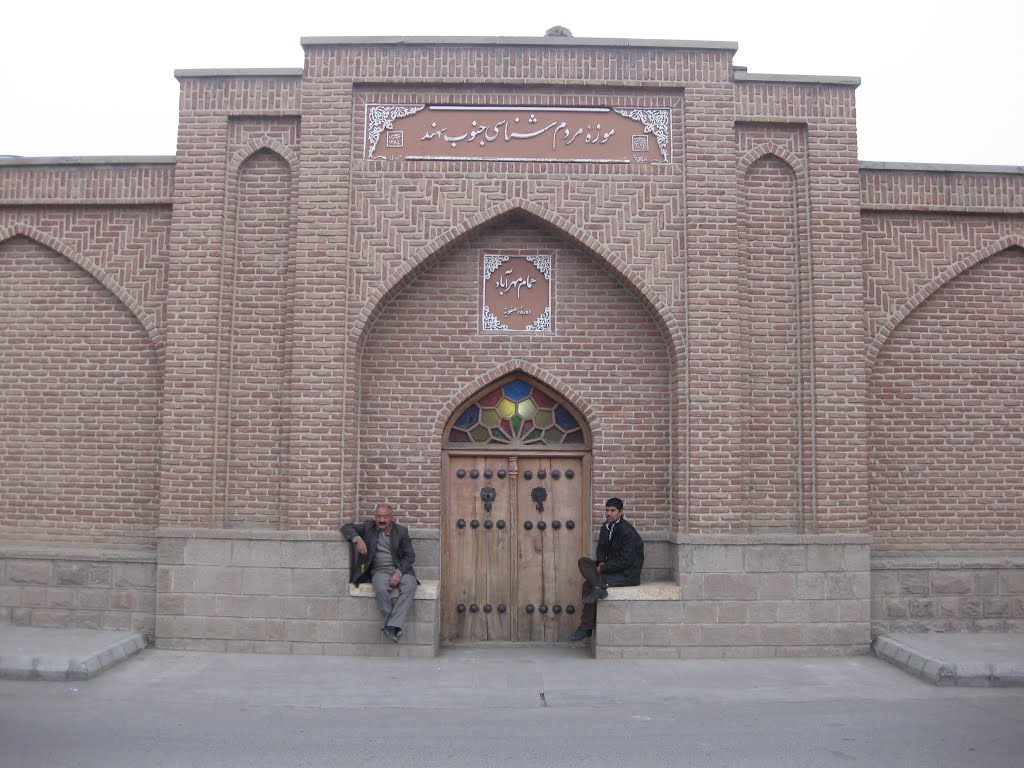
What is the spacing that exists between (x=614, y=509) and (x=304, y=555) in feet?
9.22

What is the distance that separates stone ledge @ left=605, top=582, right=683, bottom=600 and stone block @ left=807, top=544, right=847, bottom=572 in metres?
1.23

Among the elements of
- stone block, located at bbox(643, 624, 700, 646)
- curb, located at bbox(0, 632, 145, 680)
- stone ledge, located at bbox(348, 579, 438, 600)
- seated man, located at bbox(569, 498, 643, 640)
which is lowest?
curb, located at bbox(0, 632, 145, 680)

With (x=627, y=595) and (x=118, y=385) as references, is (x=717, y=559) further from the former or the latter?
(x=118, y=385)

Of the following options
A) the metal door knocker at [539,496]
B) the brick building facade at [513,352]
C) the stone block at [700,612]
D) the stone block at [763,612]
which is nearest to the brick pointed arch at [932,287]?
the brick building facade at [513,352]

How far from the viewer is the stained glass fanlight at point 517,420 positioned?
29.1 feet

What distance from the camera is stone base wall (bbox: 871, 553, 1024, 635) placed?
854 cm

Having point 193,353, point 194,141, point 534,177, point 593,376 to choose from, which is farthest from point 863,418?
point 194,141

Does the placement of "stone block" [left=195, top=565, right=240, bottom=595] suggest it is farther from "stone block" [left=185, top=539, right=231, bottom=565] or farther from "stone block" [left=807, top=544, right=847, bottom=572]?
"stone block" [left=807, top=544, right=847, bottom=572]

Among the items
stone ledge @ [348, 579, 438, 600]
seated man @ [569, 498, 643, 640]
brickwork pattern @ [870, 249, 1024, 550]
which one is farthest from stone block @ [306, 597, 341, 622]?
brickwork pattern @ [870, 249, 1024, 550]

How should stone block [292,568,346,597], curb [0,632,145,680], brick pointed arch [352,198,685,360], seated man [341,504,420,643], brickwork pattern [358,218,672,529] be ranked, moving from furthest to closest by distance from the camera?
1. brickwork pattern [358,218,672,529]
2. brick pointed arch [352,198,685,360]
3. stone block [292,568,346,597]
4. seated man [341,504,420,643]
5. curb [0,632,145,680]

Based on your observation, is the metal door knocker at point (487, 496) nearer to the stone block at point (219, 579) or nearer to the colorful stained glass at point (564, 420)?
the colorful stained glass at point (564, 420)

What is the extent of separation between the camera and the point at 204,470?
8305 mm

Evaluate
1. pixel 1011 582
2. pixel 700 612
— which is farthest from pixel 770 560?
pixel 1011 582

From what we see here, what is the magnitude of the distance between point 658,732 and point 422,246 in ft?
15.5
